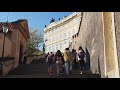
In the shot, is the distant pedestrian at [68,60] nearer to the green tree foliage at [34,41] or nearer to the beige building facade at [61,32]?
the green tree foliage at [34,41]

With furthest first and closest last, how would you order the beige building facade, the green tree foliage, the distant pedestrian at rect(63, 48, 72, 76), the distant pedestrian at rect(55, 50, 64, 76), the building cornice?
the beige building facade
the building cornice
the green tree foliage
the distant pedestrian at rect(55, 50, 64, 76)
the distant pedestrian at rect(63, 48, 72, 76)

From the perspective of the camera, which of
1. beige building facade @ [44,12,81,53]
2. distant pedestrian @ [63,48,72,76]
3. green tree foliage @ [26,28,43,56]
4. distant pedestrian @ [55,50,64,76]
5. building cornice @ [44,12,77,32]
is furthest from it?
beige building facade @ [44,12,81,53]

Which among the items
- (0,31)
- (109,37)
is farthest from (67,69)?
(0,31)

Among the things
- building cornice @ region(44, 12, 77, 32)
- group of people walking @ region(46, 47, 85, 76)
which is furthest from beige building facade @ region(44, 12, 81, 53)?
group of people walking @ region(46, 47, 85, 76)

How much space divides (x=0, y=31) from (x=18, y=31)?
1.88 metres

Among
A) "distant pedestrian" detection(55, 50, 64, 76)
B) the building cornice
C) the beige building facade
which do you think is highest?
the building cornice

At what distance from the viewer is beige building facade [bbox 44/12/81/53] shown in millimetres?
57963

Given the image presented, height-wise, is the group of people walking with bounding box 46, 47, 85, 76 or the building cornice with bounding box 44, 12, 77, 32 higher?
the building cornice with bounding box 44, 12, 77, 32

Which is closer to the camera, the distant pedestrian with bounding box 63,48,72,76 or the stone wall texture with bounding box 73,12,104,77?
the distant pedestrian with bounding box 63,48,72,76

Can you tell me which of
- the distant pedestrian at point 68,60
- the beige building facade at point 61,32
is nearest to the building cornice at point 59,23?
the beige building facade at point 61,32

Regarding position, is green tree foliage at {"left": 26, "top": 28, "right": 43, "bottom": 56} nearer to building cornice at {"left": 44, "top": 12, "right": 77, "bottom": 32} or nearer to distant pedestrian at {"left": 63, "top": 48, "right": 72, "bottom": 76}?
building cornice at {"left": 44, "top": 12, "right": 77, "bottom": 32}

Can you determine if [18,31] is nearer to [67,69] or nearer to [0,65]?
[0,65]

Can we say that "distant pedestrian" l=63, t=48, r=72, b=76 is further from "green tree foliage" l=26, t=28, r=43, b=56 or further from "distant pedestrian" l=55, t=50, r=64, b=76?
"green tree foliage" l=26, t=28, r=43, b=56

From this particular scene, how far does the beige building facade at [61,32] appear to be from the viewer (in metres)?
58.0
